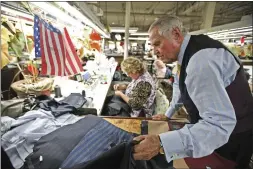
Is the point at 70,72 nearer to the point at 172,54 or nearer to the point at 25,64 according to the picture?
the point at 25,64

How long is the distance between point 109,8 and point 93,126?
34.0ft

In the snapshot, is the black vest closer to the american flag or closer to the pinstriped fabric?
the pinstriped fabric

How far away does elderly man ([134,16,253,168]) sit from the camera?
1.00 meters

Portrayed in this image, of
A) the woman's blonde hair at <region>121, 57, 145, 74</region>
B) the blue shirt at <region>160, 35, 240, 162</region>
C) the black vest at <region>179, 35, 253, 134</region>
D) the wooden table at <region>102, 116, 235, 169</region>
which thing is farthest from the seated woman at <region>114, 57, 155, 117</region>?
the blue shirt at <region>160, 35, 240, 162</region>

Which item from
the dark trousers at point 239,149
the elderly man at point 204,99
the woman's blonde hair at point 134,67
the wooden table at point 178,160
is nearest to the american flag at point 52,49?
the wooden table at point 178,160

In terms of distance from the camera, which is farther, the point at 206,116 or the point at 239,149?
the point at 239,149

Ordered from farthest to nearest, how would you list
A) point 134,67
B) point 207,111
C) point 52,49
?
point 134,67, point 52,49, point 207,111

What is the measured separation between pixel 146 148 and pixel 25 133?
34.1 inches

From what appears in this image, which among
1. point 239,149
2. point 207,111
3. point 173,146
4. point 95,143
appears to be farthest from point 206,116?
point 95,143

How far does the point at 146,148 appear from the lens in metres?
1.04

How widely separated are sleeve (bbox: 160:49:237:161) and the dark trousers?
1.22ft

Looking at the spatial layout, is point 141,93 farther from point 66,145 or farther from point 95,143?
point 66,145

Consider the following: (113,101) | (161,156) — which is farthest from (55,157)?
(113,101)

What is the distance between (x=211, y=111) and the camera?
0.99 m
